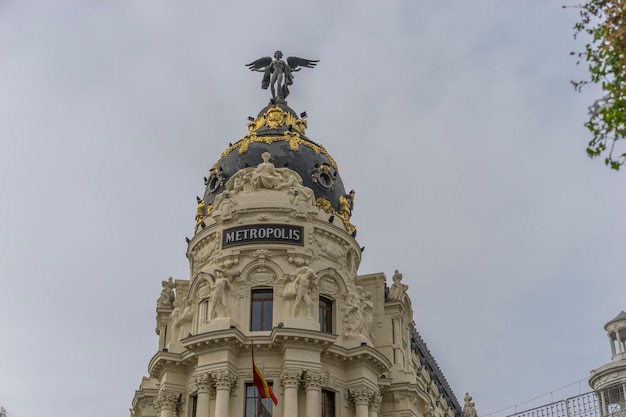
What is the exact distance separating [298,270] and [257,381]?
611 centimetres

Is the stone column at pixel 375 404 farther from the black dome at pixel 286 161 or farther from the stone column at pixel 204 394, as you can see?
the black dome at pixel 286 161

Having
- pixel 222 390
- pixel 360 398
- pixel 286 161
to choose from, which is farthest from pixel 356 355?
pixel 286 161

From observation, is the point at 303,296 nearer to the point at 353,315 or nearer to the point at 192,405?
the point at 353,315

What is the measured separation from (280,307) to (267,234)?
371 centimetres

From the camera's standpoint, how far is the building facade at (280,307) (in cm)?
3778

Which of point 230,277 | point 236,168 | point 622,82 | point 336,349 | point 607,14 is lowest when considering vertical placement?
point 622,82

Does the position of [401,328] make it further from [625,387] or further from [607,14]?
[607,14]

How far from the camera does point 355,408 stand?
39281mm

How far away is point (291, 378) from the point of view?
37.2 metres

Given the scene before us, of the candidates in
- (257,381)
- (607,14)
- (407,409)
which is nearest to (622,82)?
(607,14)

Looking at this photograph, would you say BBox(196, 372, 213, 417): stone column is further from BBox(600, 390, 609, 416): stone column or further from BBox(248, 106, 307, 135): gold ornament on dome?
BBox(600, 390, 609, 416): stone column

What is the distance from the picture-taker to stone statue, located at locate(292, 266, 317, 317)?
127 ft

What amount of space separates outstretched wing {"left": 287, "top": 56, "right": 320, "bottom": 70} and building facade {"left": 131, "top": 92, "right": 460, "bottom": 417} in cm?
700

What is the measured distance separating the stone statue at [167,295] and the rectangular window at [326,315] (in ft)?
31.9
